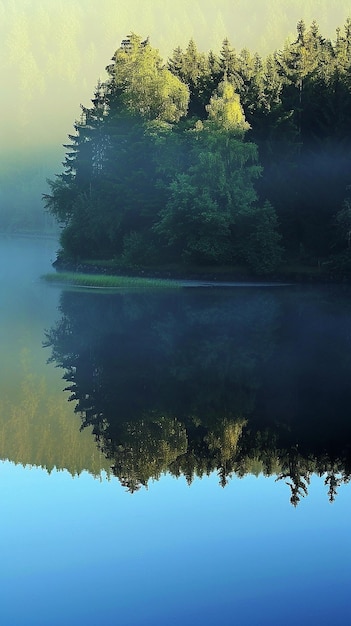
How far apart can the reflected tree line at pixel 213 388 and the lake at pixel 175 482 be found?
6 cm

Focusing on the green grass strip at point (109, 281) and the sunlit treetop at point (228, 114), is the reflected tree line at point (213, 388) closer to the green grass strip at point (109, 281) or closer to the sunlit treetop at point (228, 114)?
the green grass strip at point (109, 281)

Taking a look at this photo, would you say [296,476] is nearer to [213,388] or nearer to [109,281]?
[213,388]

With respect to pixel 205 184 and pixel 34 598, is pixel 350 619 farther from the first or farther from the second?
pixel 205 184

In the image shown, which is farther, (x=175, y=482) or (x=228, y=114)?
(x=228, y=114)

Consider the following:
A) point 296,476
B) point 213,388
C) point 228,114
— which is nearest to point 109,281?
point 228,114

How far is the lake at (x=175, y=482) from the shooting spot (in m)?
10.8

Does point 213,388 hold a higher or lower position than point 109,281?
higher

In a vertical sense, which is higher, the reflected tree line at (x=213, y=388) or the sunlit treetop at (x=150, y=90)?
the sunlit treetop at (x=150, y=90)

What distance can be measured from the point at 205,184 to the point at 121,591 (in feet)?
190

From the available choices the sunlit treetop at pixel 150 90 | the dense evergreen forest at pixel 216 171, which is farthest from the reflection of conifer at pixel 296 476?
the sunlit treetop at pixel 150 90

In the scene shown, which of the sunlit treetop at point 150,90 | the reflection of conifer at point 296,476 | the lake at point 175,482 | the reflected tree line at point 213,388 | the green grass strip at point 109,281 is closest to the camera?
the lake at point 175,482

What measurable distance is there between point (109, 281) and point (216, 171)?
1219cm

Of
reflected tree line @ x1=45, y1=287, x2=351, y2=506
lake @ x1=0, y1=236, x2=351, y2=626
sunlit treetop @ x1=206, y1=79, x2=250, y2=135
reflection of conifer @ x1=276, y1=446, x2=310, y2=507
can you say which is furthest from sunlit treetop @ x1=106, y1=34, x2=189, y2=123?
reflection of conifer @ x1=276, y1=446, x2=310, y2=507

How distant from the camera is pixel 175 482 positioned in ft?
50.8
